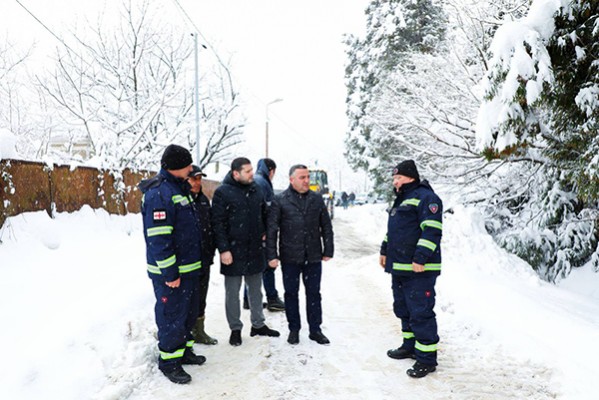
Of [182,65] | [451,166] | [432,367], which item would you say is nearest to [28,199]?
[432,367]

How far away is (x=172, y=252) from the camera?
358 centimetres

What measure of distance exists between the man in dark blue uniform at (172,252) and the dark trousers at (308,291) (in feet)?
3.80

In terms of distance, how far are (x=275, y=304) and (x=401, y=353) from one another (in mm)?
2242

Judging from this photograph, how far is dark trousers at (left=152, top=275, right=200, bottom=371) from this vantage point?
12.0 ft

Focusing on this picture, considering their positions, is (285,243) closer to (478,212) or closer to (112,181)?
(112,181)

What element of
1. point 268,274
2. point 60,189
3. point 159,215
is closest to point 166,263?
point 159,215

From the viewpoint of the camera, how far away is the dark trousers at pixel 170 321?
365 cm

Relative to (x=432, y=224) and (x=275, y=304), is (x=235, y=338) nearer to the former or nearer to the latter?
(x=275, y=304)

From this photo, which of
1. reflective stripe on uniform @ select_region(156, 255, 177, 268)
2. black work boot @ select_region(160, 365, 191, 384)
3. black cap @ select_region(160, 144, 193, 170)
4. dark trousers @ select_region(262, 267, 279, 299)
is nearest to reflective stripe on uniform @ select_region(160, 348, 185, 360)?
black work boot @ select_region(160, 365, 191, 384)

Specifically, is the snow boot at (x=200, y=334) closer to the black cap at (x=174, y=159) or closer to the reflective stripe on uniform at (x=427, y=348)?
the black cap at (x=174, y=159)

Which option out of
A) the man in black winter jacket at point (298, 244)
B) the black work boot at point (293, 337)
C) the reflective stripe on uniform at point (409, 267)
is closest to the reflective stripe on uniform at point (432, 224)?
the reflective stripe on uniform at point (409, 267)

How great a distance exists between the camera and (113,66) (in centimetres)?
1669

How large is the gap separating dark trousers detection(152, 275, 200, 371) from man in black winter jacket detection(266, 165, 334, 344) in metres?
1.20

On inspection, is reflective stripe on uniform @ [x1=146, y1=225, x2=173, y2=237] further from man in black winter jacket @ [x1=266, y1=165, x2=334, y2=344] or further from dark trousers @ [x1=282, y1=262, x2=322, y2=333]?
dark trousers @ [x1=282, y1=262, x2=322, y2=333]
